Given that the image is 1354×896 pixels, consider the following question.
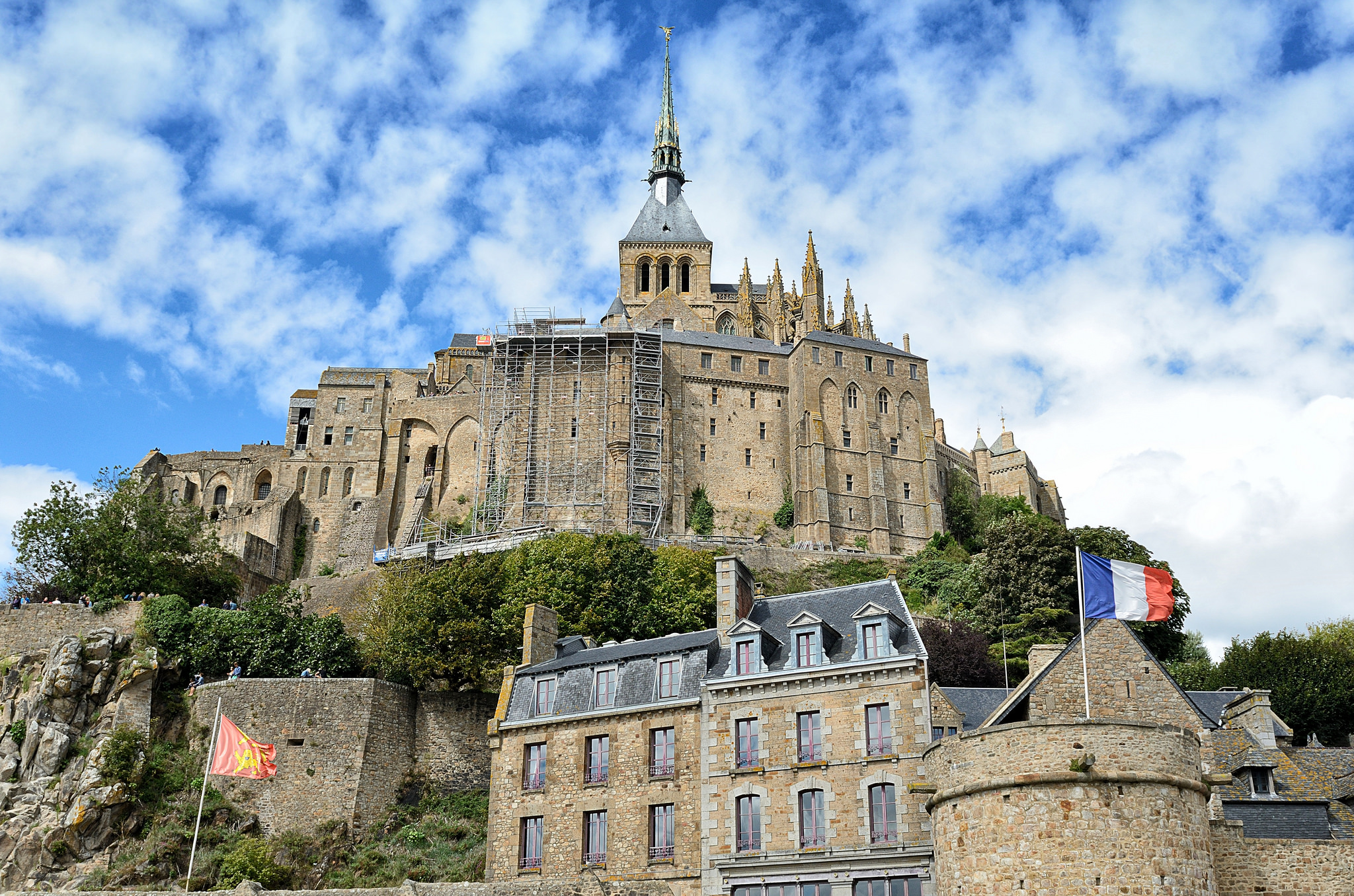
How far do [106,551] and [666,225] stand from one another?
173ft

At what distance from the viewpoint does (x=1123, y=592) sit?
79.2ft

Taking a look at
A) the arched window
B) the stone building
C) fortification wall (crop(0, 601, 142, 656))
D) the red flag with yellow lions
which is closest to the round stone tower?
the arched window

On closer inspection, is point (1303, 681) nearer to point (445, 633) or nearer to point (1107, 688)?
point (1107, 688)

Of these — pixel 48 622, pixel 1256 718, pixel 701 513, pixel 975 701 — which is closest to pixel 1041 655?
pixel 975 701

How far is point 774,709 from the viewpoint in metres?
27.3

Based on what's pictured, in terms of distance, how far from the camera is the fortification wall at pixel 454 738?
117 feet

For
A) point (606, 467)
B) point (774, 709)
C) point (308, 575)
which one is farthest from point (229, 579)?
point (774, 709)

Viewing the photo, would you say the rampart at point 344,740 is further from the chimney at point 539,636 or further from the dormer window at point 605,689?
the dormer window at point 605,689

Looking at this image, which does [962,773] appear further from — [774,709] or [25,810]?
[25,810]

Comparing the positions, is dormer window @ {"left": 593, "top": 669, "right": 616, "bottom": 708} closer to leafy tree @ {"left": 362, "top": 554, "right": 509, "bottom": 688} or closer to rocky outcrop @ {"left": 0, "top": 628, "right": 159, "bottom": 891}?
leafy tree @ {"left": 362, "top": 554, "right": 509, "bottom": 688}

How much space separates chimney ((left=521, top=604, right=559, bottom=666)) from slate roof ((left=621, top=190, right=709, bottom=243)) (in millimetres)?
59733

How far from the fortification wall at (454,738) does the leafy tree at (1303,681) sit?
23.4 metres

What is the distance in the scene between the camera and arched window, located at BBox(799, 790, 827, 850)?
25844 mm

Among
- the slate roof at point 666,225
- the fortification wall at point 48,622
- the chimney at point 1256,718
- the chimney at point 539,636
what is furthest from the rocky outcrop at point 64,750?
the slate roof at point 666,225
